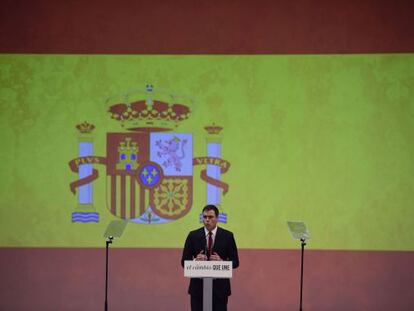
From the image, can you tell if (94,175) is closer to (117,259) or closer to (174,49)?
(117,259)

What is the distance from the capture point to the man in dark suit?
183 inches

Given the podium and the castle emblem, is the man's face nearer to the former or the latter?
the podium

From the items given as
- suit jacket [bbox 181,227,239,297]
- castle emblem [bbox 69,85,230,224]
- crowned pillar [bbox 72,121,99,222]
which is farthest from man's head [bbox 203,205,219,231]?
crowned pillar [bbox 72,121,99,222]

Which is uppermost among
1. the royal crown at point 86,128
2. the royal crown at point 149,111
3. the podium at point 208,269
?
the royal crown at point 149,111

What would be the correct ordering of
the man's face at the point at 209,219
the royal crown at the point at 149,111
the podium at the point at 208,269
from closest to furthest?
the podium at the point at 208,269 < the man's face at the point at 209,219 < the royal crown at the point at 149,111

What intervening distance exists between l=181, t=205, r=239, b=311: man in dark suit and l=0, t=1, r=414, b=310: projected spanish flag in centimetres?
160

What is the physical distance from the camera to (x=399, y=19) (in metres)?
6.35

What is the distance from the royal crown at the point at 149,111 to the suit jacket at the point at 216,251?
189cm

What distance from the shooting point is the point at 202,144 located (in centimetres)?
634

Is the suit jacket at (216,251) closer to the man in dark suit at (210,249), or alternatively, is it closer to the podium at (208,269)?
the man in dark suit at (210,249)

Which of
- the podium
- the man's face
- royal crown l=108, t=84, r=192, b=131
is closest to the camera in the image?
the podium

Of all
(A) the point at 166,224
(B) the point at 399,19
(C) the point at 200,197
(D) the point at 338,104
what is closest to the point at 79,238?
(A) the point at 166,224

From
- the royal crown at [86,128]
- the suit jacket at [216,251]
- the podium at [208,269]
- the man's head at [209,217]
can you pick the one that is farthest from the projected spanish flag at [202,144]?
the podium at [208,269]

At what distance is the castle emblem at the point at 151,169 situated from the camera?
6336 millimetres
